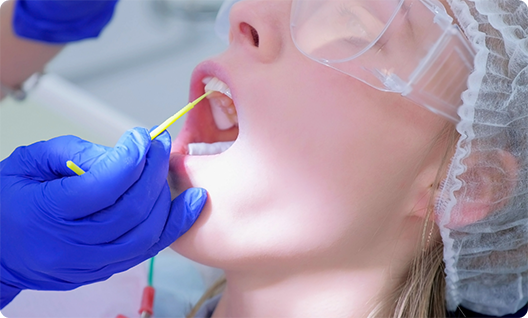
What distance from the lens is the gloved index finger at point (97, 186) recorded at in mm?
960

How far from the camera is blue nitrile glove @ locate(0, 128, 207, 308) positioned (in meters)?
0.98

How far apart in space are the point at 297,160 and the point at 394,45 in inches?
11.3

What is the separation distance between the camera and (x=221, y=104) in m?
1.27

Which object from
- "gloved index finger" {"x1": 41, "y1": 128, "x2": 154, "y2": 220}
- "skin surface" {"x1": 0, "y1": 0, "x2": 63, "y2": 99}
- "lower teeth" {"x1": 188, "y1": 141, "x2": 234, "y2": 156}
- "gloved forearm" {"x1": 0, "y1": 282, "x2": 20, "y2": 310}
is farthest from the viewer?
"skin surface" {"x1": 0, "y1": 0, "x2": 63, "y2": 99}

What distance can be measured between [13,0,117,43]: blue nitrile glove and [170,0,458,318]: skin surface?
41 cm

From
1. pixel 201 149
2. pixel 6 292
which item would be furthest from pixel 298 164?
pixel 6 292

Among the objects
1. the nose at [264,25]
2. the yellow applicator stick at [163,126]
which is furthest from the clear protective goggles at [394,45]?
the yellow applicator stick at [163,126]

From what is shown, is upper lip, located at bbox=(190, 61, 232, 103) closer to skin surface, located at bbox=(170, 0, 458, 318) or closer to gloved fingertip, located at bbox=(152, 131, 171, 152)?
skin surface, located at bbox=(170, 0, 458, 318)

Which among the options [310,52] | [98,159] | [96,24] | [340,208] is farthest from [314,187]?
[96,24]

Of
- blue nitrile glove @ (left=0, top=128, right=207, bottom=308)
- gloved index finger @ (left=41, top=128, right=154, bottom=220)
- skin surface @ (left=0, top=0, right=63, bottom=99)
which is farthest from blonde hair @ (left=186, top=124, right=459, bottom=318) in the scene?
skin surface @ (left=0, top=0, right=63, bottom=99)

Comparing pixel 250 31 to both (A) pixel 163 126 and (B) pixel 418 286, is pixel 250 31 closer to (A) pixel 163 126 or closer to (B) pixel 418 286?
(A) pixel 163 126

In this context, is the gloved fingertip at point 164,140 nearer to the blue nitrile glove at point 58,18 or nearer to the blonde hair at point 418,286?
the blue nitrile glove at point 58,18

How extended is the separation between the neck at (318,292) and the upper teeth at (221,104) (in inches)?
15.1

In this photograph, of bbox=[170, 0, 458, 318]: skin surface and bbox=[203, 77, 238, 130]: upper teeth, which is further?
bbox=[203, 77, 238, 130]: upper teeth
